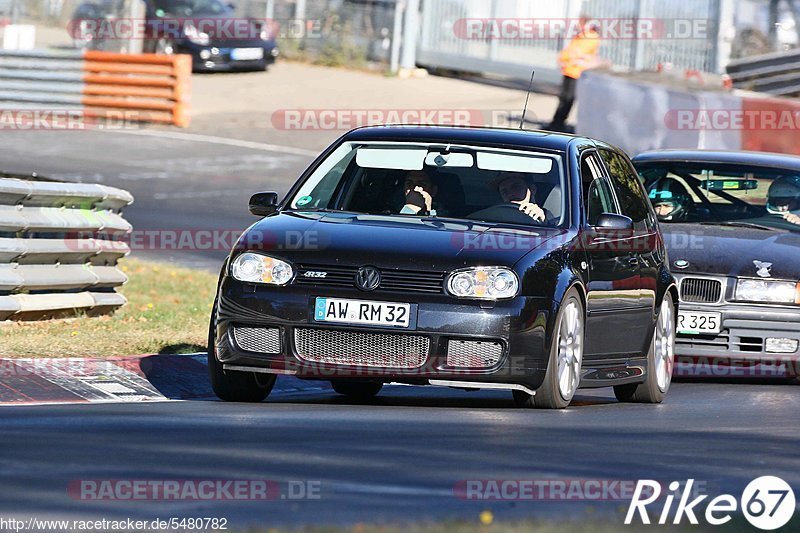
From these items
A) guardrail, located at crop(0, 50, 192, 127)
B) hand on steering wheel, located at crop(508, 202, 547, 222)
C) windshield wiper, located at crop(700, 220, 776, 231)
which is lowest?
guardrail, located at crop(0, 50, 192, 127)

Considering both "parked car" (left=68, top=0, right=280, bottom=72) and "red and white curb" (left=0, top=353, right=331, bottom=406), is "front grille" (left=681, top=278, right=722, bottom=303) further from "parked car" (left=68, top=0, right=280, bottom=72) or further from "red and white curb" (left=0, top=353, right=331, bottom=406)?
"parked car" (left=68, top=0, right=280, bottom=72)

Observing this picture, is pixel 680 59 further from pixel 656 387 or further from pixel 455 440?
pixel 455 440

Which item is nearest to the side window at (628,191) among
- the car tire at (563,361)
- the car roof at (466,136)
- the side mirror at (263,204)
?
the car roof at (466,136)

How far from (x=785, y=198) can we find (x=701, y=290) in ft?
4.72

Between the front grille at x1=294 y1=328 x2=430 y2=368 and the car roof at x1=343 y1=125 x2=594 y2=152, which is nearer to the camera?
the front grille at x1=294 y1=328 x2=430 y2=368

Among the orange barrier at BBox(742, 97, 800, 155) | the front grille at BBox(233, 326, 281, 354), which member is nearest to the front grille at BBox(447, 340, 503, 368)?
the front grille at BBox(233, 326, 281, 354)

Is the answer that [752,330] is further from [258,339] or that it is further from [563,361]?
[258,339]

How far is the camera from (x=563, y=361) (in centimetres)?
979

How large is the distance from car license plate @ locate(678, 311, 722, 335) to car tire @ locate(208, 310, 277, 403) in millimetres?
3536

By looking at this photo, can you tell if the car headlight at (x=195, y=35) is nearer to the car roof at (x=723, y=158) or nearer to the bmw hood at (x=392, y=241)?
the car roof at (x=723, y=158)

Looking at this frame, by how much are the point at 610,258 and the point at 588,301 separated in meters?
0.48

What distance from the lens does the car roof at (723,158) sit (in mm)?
13711

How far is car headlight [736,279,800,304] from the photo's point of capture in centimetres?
1241

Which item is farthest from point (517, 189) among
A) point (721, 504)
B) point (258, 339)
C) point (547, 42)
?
point (547, 42)
